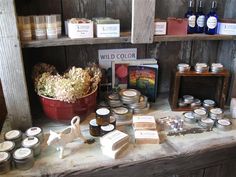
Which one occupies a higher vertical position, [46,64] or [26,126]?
[46,64]

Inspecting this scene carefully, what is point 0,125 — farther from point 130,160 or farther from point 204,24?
point 204,24

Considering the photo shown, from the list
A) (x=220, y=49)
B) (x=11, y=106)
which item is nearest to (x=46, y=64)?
(x=11, y=106)

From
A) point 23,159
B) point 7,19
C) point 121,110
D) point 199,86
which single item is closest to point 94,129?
point 121,110

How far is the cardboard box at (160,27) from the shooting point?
0.97m

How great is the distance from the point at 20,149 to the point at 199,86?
2.88 ft

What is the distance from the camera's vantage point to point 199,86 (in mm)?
1242

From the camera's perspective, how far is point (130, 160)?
2.76 feet

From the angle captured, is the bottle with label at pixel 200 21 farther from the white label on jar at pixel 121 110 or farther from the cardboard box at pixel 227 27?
the white label on jar at pixel 121 110

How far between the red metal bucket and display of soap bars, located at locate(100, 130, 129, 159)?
0.54ft

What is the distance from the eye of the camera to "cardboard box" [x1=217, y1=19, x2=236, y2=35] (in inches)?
39.8

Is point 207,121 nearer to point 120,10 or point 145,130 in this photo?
point 145,130

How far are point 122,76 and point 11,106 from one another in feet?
1.70

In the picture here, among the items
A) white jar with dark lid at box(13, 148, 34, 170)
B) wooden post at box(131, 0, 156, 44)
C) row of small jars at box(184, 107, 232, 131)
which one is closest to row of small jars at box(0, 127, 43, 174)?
white jar with dark lid at box(13, 148, 34, 170)

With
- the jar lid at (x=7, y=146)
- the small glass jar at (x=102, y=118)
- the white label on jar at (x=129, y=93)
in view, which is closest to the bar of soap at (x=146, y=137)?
the small glass jar at (x=102, y=118)
